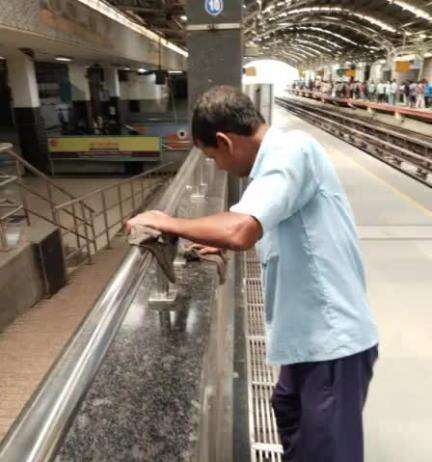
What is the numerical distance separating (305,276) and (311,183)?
0.33 meters

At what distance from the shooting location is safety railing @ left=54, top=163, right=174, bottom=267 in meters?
7.93

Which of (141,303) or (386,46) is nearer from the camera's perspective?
(141,303)

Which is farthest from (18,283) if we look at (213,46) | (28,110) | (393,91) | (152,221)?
(393,91)

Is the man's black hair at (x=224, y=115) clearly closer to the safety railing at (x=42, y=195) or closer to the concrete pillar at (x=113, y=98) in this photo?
the safety railing at (x=42, y=195)

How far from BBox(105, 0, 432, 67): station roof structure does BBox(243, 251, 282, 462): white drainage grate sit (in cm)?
755

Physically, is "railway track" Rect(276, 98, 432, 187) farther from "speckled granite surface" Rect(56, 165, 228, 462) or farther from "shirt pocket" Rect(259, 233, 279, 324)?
"speckled granite surface" Rect(56, 165, 228, 462)

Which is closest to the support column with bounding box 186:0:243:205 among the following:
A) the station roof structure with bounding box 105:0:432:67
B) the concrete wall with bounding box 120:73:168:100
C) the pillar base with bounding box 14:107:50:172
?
the station roof structure with bounding box 105:0:432:67

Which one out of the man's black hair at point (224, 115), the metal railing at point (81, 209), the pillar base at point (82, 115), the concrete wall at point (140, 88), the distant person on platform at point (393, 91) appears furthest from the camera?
the concrete wall at point (140, 88)

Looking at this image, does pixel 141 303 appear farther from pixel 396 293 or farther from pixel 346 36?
pixel 346 36

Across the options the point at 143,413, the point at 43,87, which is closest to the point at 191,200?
the point at 143,413

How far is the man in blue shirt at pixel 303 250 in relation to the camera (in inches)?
51.3

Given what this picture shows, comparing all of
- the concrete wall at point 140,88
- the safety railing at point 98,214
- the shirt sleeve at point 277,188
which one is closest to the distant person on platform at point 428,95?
the safety railing at point 98,214

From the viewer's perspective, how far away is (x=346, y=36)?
102 ft

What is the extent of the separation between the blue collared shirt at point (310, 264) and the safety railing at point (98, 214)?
6.00 m
